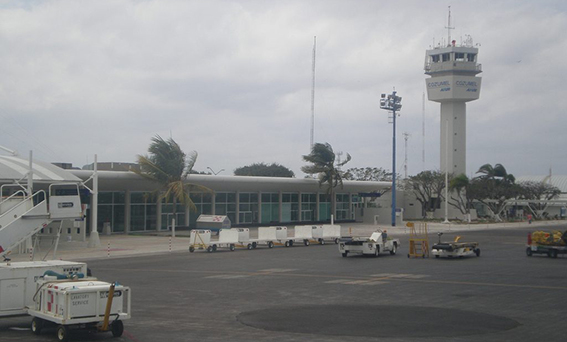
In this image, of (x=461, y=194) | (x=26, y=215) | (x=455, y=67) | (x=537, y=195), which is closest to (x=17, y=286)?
(x=26, y=215)

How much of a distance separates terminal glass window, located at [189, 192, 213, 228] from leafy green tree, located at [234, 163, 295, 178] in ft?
225

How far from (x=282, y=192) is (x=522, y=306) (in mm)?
53288

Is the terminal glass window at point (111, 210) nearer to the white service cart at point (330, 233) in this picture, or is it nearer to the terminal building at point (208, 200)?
the terminal building at point (208, 200)

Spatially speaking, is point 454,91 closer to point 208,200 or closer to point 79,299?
point 208,200

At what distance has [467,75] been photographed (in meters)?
95.4

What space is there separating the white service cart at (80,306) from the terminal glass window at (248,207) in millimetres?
52428

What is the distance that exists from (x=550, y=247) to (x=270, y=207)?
39010 mm

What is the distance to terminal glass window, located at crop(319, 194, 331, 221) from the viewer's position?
7600 cm

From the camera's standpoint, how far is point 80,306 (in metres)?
12.5

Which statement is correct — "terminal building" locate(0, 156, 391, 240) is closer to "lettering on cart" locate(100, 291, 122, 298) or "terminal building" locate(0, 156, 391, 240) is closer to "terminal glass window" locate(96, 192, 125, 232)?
"terminal glass window" locate(96, 192, 125, 232)

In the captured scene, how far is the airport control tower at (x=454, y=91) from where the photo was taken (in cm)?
9431

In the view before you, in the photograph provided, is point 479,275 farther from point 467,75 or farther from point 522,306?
point 467,75

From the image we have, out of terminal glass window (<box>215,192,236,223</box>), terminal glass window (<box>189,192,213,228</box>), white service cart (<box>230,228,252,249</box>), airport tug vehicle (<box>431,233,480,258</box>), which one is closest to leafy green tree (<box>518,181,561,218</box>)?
terminal glass window (<box>215,192,236,223</box>)

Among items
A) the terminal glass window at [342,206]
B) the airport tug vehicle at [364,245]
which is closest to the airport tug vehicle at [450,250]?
the airport tug vehicle at [364,245]
